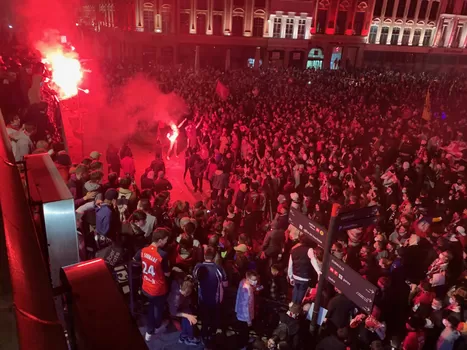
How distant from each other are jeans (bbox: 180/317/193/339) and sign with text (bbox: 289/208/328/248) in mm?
2006

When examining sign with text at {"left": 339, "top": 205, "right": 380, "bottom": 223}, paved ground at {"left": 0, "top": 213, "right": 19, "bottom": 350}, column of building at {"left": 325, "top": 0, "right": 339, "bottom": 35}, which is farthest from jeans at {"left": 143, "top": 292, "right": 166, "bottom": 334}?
column of building at {"left": 325, "top": 0, "right": 339, "bottom": 35}

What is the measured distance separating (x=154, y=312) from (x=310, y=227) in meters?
2.49

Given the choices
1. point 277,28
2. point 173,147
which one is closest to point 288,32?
point 277,28

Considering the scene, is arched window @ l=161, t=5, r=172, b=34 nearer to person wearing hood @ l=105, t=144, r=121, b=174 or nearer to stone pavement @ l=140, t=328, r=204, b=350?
person wearing hood @ l=105, t=144, r=121, b=174

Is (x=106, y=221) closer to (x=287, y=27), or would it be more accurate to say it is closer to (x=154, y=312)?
(x=154, y=312)

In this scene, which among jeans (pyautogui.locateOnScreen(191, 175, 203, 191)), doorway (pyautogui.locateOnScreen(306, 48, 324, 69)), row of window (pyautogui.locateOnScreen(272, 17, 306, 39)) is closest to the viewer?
jeans (pyautogui.locateOnScreen(191, 175, 203, 191))

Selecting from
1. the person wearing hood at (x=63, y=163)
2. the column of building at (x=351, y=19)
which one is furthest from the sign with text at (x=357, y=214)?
the column of building at (x=351, y=19)

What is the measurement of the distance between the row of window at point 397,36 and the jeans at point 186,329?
173 ft

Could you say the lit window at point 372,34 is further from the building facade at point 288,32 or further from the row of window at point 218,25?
the row of window at point 218,25

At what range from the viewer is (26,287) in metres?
1.08

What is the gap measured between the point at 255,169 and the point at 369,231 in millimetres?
3171

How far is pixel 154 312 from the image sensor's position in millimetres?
5199

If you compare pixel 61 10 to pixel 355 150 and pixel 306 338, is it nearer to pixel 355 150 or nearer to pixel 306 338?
pixel 355 150

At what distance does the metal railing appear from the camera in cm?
96
